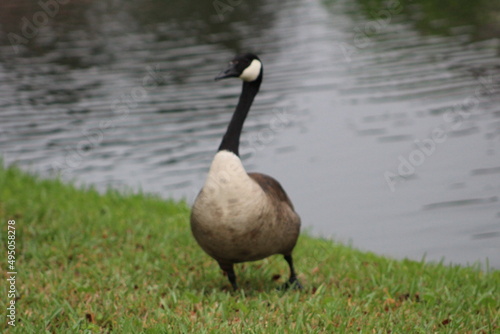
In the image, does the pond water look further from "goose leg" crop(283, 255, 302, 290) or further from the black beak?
the black beak

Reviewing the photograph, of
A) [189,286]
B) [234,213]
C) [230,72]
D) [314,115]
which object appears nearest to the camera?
[234,213]

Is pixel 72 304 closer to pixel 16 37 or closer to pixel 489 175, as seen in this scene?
pixel 489 175

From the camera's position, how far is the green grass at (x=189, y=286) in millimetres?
5414

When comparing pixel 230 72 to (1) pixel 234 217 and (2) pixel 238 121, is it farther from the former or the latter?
(1) pixel 234 217

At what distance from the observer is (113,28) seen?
3700 cm

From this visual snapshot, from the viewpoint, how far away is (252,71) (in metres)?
6.43

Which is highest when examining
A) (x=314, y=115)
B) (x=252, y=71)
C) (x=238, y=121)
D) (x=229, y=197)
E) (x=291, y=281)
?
(x=252, y=71)

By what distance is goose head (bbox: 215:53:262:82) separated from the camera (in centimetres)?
629

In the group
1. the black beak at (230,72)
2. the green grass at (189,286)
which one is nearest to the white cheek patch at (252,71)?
the black beak at (230,72)

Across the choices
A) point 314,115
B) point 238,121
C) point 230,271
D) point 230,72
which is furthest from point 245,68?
point 314,115

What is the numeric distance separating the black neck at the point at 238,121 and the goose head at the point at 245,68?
8cm

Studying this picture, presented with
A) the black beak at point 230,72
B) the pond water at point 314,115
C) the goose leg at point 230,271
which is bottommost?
the pond water at point 314,115

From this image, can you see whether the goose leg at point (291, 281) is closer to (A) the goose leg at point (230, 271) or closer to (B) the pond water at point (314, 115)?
(A) the goose leg at point (230, 271)

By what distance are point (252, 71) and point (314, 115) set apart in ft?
38.7
